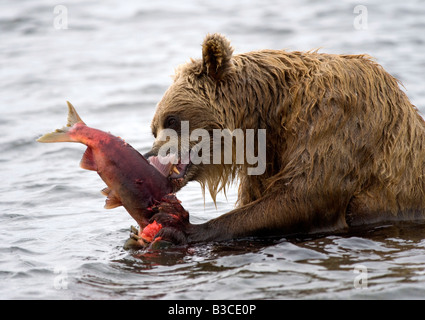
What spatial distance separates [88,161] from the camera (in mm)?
7496

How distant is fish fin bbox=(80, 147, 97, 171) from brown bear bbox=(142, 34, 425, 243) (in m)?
0.60

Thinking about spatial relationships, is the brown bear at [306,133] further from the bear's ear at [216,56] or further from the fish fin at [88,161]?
the fish fin at [88,161]

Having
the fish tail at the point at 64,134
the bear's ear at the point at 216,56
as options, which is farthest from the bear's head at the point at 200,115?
the fish tail at the point at 64,134

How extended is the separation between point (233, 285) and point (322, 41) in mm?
13337

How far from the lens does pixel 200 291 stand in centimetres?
648

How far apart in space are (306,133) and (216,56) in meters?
1.23

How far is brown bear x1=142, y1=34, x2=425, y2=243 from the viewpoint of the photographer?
755 cm

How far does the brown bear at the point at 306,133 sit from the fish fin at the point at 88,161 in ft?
1.96

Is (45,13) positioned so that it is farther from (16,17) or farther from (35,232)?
(35,232)

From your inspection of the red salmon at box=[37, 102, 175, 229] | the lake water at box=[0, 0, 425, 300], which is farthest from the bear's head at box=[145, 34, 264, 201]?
the lake water at box=[0, 0, 425, 300]

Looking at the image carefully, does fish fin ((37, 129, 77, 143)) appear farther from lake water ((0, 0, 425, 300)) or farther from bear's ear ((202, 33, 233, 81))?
bear's ear ((202, 33, 233, 81))

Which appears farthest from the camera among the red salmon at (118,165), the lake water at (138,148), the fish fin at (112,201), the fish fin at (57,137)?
the fish fin at (112,201)

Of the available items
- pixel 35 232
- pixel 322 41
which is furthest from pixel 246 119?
pixel 322 41

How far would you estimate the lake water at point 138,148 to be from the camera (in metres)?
6.72
